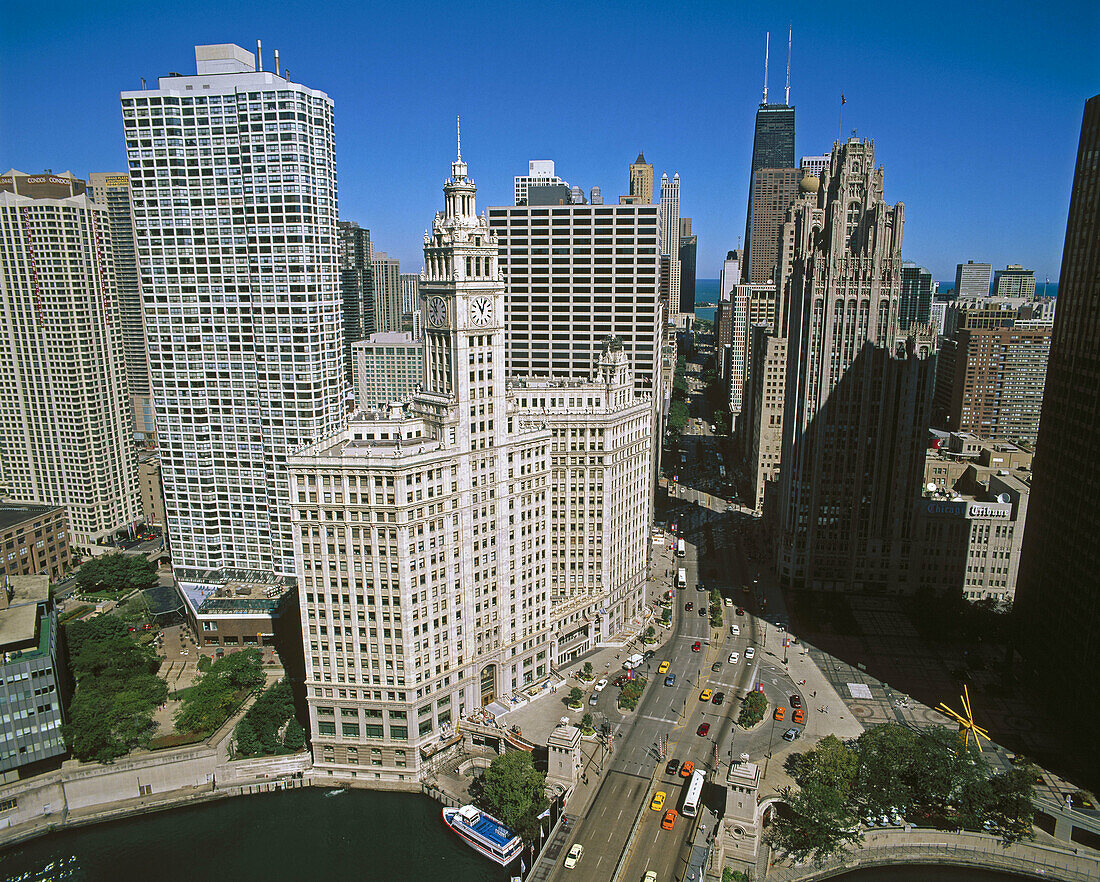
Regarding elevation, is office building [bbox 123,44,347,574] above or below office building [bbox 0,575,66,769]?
above

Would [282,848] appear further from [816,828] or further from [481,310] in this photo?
[481,310]

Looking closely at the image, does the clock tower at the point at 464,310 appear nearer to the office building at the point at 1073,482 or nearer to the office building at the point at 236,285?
the office building at the point at 236,285

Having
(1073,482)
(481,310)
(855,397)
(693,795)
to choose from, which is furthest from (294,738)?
(1073,482)

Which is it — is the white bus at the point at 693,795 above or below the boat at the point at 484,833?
above

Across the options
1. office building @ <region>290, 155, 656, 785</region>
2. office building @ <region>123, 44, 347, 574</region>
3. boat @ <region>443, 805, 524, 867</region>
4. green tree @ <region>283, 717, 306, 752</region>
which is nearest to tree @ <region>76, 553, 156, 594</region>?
office building @ <region>123, 44, 347, 574</region>

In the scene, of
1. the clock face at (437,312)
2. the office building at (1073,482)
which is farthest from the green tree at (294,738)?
the office building at (1073,482)

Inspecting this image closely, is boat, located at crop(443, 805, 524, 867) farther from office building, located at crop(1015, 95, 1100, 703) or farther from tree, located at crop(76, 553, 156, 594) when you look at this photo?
tree, located at crop(76, 553, 156, 594)
